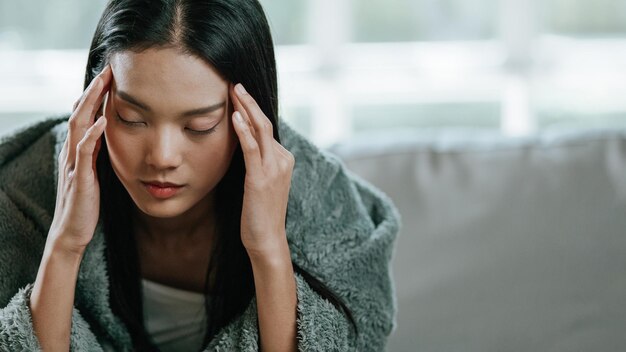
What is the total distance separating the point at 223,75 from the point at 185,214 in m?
0.31

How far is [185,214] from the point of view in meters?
1.46

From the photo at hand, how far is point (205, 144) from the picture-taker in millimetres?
1217

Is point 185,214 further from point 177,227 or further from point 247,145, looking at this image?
point 247,145

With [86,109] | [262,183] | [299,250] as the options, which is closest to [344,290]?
[299,250]

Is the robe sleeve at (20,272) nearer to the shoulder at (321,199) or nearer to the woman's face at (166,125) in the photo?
the woman's face at (166,125)

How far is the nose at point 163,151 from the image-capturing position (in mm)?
1176

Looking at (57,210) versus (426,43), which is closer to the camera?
(57,210)

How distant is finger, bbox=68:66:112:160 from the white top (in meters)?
0.29

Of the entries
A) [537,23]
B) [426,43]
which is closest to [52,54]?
[426,43]

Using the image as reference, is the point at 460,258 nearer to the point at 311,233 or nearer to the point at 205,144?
the point at 311,233

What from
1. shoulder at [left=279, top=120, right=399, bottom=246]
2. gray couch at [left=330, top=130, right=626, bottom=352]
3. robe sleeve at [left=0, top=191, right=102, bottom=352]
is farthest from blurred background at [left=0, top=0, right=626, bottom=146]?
robe sleeve at [left=0, top=191, right=102, bottom=352]

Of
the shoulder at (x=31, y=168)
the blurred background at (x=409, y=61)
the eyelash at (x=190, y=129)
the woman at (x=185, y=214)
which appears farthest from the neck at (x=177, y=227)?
the blurred background at (x=409, y=61)

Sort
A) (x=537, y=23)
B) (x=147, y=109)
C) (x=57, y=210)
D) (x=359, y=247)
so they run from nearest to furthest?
(x=147, y=109) → (x=57, y=210) → (x=359, y=247) → (x=537, y=23)

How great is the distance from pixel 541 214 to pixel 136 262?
0.65 meters
